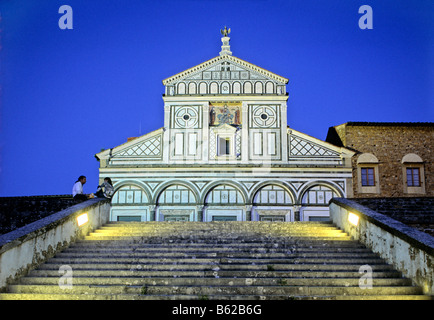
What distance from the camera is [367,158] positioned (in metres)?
26.7

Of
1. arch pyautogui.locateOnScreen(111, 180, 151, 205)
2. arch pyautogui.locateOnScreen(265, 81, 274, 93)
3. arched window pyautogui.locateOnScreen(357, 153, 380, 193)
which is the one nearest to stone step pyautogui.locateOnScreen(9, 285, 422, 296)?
arch pyautogui.locateOnScreen(111, 180, 151, 205)

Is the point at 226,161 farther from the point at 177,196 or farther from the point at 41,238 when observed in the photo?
the point at 41,238

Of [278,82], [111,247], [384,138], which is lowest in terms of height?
[111,247]

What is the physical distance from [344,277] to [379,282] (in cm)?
63

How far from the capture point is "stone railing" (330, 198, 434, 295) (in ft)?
27.4

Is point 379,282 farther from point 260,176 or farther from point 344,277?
point 260,176

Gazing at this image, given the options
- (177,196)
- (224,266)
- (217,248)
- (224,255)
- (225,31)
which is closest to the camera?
(224,266)

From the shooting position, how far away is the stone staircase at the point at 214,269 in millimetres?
8461

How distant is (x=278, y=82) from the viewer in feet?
86.9

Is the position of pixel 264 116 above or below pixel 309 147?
above

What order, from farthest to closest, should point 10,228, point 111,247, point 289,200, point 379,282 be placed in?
point 289,200 → point 10,228 → point 111,247 → point 379,282

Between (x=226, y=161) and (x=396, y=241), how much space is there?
16.1m

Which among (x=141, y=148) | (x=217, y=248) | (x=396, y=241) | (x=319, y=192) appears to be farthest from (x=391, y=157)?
(x=217, y=248)
